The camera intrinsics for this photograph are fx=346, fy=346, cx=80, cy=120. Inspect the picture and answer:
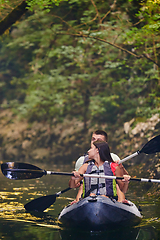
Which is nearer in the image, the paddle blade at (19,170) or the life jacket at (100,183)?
the life jacket at (100,183)

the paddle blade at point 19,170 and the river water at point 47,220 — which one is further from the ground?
the paddle blade at point 19,170

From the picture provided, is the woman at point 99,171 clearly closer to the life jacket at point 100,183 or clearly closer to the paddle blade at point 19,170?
the life jacket at point 100,183

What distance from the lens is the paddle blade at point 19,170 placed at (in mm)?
5477

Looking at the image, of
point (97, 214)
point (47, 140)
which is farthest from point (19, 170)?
point (47, 140)

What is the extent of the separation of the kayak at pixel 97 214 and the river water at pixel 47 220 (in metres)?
0.13

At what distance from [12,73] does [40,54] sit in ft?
6.82

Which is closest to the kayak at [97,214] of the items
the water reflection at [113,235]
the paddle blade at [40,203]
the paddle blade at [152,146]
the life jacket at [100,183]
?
the water reflection at [113,235]

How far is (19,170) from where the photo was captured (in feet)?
17.9

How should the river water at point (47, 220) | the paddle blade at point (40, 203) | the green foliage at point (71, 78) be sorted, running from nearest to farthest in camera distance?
the river water at point (47, 220) → the paddle blade at point (40, 203) → the green foliage at point (71, 78)

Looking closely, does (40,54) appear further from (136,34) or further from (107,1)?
(136,34)

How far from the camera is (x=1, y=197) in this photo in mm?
7594

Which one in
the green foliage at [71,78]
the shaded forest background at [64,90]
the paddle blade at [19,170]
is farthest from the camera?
the green foliage at [71,78]

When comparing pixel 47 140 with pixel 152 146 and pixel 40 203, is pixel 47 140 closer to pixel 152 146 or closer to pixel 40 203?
pixel 40 203

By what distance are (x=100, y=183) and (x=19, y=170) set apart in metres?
1.41
